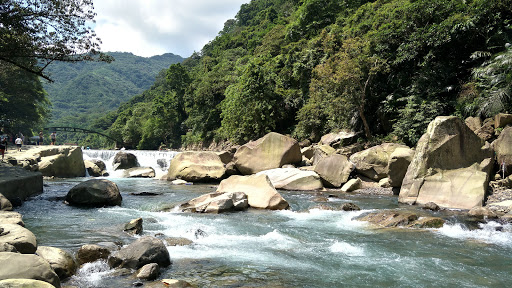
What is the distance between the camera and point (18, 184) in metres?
13.9

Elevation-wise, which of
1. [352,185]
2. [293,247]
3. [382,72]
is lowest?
[293,247]

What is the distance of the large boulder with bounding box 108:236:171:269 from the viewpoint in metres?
6.71

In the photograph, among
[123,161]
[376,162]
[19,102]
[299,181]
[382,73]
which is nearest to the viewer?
[299,181]

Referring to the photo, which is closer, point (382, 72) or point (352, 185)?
point (352, 185)

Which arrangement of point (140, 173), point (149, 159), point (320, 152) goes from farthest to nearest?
point (149, 159) < point (140, 173) < point (320, 152)

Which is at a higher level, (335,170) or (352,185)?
(335,170)

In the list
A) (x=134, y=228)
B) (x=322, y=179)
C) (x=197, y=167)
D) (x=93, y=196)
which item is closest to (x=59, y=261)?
(x=134, y=228)

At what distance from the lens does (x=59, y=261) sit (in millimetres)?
6312

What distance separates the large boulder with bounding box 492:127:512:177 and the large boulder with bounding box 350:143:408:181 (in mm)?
4449

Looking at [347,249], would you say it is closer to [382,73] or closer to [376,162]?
[376,162]

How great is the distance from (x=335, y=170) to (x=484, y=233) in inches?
368

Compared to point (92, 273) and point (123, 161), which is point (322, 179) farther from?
point (123, 161)

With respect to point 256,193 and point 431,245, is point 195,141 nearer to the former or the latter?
point 256,193

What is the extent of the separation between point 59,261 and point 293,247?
4.99 meters
